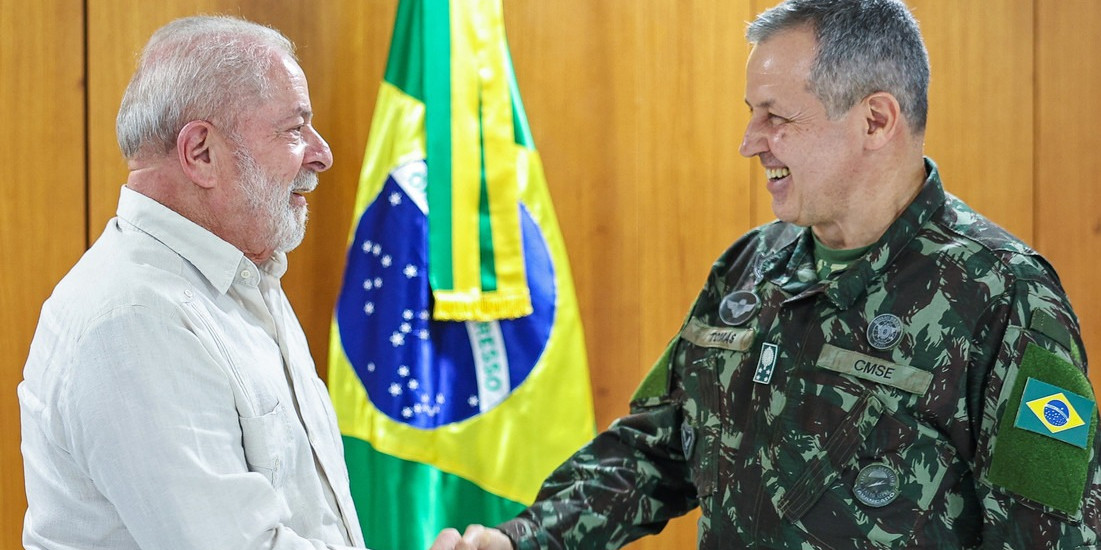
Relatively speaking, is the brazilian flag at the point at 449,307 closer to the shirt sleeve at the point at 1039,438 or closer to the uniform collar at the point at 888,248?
the uniform collar at the point at 888,248

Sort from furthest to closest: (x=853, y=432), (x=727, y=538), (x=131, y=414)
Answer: (x=727, y=538)
(x=853, y=432)
(x=131, y=414)

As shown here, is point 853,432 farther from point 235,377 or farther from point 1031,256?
point 235,377

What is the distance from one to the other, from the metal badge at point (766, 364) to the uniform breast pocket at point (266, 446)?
78 cm

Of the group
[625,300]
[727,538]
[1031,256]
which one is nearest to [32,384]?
[727,538]

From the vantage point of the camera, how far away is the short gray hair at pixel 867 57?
1684 mm

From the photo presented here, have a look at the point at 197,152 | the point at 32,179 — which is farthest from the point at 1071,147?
the point at 32,179

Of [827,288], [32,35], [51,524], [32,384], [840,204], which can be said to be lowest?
[51,524]

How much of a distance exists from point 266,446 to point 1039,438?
1088mm

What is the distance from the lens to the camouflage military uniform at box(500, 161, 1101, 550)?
1.48 m

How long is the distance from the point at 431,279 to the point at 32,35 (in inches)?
48.0

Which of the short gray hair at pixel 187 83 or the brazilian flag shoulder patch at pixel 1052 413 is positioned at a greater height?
the short gray hair at pixel 187 83

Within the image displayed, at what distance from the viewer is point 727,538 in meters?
1.76

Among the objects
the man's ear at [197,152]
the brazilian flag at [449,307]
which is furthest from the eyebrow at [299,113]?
the brazilian flag at [449,307]

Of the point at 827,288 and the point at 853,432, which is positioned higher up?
the point at 827,288
